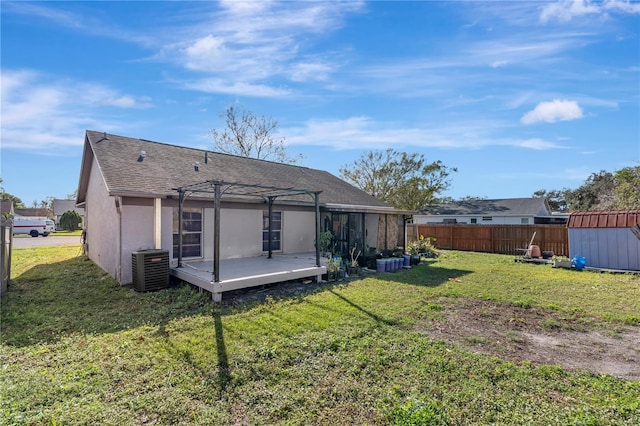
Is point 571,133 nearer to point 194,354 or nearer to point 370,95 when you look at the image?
point 370,95

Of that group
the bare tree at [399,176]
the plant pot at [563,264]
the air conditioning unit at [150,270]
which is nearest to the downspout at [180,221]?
the air conditioning unit at [150,270]

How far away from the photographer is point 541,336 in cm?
523

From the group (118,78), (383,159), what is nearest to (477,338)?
(118,78)

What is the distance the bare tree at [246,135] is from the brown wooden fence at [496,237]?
1377 centimetres

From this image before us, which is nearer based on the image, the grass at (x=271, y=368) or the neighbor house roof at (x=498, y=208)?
the grass at (x=271, y=368)

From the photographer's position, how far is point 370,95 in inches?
520

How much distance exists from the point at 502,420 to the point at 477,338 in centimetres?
217

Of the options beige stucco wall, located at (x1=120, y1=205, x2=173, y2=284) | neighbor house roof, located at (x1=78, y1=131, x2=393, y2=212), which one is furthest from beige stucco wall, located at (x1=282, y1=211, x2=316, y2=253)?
beige stucco wall, located at (x1=120, y1=205, x2=173, y2=284)

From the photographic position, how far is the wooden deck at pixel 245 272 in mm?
7090

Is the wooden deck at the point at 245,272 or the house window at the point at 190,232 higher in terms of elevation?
the house window at the point at 190,232

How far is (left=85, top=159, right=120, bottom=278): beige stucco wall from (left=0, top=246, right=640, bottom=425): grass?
1.75m

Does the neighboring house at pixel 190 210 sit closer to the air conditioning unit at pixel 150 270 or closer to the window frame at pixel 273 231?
the window frame at pixel 273 231

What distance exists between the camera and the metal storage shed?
11.2m

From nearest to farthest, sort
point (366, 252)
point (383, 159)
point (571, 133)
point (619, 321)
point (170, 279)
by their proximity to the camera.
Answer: point (619, 321) → point (170, 279) → point (366, 252) → point (571, 133) → point (383, 159)
